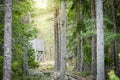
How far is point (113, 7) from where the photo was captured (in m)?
18.3

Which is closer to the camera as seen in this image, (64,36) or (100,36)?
(100,36)

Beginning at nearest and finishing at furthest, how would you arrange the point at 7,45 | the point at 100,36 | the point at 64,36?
1. the point at 7,45
2. the point at 100,36
3. the point at 64,36

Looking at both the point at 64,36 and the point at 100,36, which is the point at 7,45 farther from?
the point at 64,36

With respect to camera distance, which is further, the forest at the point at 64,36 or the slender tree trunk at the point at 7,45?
the forest at the point at 64,36

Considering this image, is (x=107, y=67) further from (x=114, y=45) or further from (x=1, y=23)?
(x=1, y=23)

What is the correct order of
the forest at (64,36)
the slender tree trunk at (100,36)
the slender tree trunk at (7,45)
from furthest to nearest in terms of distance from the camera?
1. the slender tree trunk at (100,36)
2. the forest at (64,36)
3. the slender tree trunk at (7,45)

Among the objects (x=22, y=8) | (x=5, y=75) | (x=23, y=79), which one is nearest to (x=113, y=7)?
(x=22, y=8)

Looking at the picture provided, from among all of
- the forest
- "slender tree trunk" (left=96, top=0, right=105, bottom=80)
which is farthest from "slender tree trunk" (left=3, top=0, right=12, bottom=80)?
"slender tree trunk" (left=96, top=0, right=105, bottom=80)

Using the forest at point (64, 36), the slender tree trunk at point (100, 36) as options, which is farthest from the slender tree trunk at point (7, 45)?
the slender tree trunk at point (100, 36)

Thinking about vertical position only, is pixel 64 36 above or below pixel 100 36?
above

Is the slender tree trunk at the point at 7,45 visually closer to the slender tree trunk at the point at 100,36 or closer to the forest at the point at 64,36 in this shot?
the forest at the point at 64,36

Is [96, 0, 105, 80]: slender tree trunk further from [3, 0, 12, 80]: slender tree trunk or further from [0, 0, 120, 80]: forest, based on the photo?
[3, 0, 12, 80]: slender tree trunk

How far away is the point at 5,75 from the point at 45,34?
45.1 meters

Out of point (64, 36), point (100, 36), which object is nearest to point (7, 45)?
point (100, 36)
